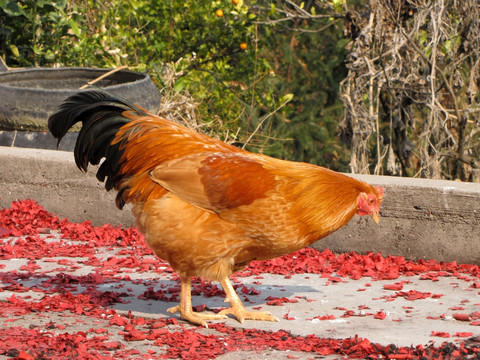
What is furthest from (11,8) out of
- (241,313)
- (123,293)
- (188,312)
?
(241,313)

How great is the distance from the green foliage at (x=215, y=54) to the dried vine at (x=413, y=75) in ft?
7.86

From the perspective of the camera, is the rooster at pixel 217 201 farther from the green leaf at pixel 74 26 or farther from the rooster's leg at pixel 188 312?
the green leaf at pixel 74 26

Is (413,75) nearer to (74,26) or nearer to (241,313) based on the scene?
(241,313)

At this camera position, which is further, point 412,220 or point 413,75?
point 413,75

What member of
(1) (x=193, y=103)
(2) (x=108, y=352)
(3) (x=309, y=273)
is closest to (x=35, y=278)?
(2) (x=108, y=352)

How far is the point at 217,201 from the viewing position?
4844 millimetres

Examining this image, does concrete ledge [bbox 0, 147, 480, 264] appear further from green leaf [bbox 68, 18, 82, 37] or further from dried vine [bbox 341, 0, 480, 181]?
green leaf [bbox 68, 18, 82, 37]

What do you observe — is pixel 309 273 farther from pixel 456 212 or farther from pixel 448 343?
pixel 448 343

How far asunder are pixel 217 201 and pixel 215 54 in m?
7.18

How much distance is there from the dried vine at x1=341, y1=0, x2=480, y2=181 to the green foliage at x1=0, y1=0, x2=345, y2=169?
7.86ft

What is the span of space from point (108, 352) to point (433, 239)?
328cm

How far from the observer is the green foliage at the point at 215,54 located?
10.8 meters

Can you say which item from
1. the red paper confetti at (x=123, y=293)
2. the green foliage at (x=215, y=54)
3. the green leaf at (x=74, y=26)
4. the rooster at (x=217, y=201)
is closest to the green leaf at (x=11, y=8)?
the green foliage at (x=215, y=54)

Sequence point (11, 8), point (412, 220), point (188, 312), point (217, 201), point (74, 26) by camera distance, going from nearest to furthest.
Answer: point (217, 201) < point (188, 312) < point (412, 220) < point (11, 8) < point (74, 26)
